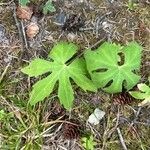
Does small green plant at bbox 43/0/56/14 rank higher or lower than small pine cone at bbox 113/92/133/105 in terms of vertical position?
higher

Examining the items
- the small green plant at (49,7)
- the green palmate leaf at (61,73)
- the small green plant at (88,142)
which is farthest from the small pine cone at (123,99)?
the small green plant at (49,7)

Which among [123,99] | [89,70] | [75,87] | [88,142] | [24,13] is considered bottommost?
[88,142]

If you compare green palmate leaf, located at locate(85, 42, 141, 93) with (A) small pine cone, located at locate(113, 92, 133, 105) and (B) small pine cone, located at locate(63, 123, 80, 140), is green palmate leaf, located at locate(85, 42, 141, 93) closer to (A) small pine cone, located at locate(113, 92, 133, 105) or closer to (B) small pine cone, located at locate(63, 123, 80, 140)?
(A) small pine cone, located at locate(113, 92, 133, 105)

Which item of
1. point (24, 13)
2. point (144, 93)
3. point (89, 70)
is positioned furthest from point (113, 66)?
point (24, 13)

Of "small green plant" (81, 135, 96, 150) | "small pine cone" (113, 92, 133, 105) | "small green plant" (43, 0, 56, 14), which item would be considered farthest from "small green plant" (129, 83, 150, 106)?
"small green plant" (43, 0, 56, 14)

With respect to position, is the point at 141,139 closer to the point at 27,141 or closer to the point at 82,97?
the point at 82,97

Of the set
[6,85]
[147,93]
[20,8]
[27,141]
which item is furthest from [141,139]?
[20,8]

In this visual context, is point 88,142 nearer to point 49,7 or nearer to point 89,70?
point 89,70
